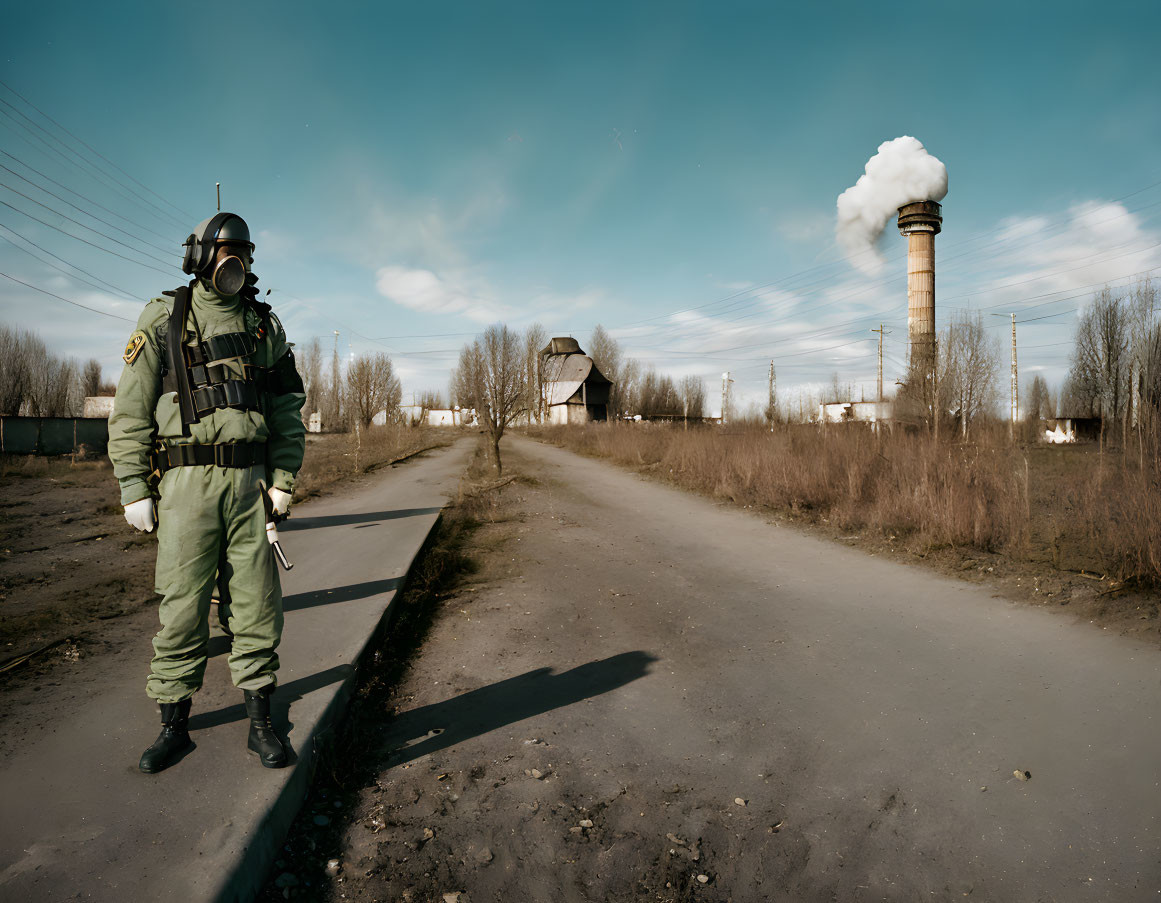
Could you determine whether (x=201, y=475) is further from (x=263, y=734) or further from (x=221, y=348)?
(x=263, y=734)

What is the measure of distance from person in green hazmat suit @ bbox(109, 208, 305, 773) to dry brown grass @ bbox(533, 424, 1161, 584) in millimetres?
6764

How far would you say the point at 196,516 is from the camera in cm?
271

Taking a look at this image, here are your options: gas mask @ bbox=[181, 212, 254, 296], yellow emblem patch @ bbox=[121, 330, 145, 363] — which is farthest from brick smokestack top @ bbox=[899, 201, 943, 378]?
yellow emblem patch @ bbox=[121, 330, 145, 363]

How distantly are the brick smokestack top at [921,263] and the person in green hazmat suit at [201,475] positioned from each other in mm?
33984

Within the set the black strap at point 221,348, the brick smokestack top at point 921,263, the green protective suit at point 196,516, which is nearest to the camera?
the green protective suit at point 196,516

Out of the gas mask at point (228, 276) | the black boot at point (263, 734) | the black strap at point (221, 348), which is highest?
the gas mask at point (228, 276)

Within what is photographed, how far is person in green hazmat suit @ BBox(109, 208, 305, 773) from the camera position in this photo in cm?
271

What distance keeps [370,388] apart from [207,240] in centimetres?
3664

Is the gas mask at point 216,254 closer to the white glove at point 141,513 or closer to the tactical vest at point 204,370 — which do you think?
the tactical vest at point 204,370

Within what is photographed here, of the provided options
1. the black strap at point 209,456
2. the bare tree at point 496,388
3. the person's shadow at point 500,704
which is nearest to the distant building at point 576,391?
the bare tree at point 496,388

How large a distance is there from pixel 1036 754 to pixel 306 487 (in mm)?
13388

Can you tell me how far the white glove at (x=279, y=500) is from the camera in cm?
296

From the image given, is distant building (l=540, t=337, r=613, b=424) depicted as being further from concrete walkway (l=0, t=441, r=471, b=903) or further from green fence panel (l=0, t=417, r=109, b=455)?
concrete walkway (l=0, t=441, r=471, b=903)

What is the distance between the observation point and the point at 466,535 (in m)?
9.24
